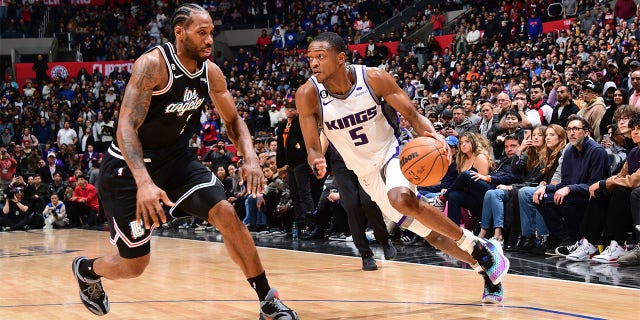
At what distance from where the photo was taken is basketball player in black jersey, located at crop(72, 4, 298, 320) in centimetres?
431

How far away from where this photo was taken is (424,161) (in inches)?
195

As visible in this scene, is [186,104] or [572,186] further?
A: [572,186]

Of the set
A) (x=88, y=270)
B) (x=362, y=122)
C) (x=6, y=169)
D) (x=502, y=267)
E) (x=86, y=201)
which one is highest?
(x=362, y=122)

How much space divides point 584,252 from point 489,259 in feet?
8.91

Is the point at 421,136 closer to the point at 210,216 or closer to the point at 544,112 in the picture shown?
the point at 210,216

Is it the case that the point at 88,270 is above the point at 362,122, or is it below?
below

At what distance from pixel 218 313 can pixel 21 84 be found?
2312 cm

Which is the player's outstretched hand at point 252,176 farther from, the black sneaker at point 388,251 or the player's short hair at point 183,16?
the black sneaker at point 388,251

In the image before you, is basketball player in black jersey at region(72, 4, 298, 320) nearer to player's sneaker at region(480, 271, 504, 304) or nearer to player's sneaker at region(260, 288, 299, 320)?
player's sneaker at region(260, 288, 299, 320)

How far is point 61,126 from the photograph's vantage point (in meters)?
21.2

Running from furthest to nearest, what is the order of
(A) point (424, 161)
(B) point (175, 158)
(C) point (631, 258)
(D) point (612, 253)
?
(D) point (612, 253)
(C) point (631, 258)
(A) point (424, 161)
(B) point (175, 158)

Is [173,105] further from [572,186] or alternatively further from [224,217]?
[572,186]

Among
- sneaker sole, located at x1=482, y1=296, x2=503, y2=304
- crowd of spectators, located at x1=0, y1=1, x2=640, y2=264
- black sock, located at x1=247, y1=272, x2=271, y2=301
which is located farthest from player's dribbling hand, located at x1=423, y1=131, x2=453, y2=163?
crowd of spectators, located at x1=0, y1=1, x2=640, y2=264

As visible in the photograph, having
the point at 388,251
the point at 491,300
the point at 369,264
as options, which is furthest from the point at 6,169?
the point at 491,300
